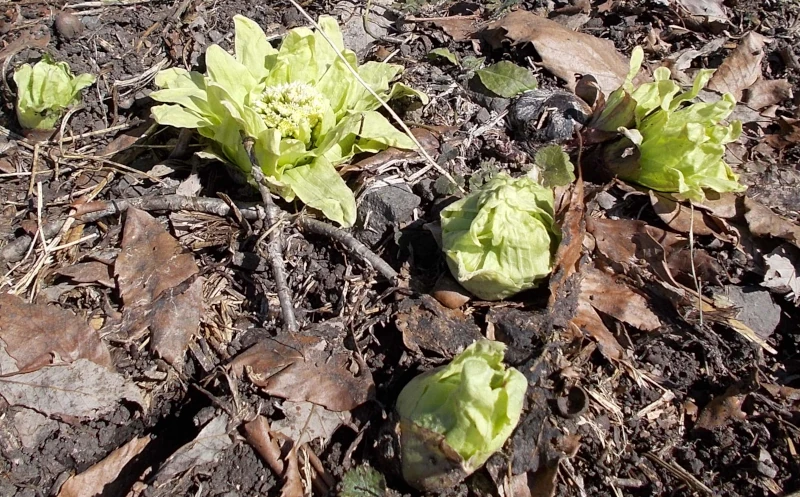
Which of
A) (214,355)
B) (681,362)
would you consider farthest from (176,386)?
(681,362)

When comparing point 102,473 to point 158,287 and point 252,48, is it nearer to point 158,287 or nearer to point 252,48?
point 158,287

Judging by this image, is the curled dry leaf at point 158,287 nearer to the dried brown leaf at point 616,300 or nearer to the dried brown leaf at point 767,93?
the dried brown leaf at point 616,300

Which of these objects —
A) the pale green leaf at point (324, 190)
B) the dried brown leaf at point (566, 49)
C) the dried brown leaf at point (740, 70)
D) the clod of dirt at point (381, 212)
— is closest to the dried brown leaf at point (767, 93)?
the dried brown leaf at point (740, 70)

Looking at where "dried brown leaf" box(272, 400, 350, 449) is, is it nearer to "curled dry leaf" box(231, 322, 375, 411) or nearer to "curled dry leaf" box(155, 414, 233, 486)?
"curled dry leaf" box(231, 322, 375, 411)

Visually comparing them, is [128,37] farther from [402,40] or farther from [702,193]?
[702,193]

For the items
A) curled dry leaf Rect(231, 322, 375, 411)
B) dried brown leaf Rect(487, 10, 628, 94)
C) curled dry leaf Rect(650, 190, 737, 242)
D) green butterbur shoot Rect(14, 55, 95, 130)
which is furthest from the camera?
dried brown leaf Rect(487, 10, 628, 94)

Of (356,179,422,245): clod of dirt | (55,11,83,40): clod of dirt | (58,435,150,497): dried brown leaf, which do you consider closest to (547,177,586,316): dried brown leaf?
(356,179,422,245): clod of dirt
